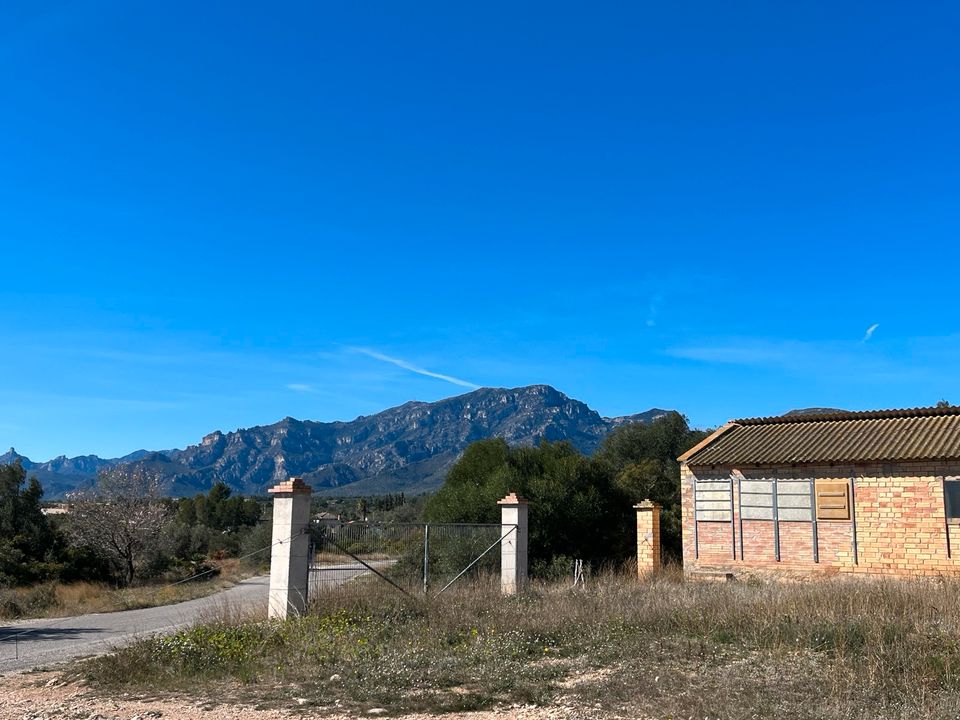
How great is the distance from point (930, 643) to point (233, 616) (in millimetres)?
9387

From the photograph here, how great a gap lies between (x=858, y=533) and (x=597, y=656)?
500 inches

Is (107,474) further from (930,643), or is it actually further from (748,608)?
(930,643)

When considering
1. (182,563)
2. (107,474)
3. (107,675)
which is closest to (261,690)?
(107,675)

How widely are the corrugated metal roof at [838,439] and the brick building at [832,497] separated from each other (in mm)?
28

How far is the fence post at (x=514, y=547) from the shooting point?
15742 mm

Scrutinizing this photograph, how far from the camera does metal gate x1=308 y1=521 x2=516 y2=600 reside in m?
12.6

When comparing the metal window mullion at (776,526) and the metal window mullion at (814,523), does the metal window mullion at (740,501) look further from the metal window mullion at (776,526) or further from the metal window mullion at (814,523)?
the metal window mullion at (814,523)

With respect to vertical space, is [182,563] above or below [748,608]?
below

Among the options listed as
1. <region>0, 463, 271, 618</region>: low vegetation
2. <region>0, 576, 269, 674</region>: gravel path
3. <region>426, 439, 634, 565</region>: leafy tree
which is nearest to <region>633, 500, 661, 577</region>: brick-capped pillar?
<region>426, 439, 634, 565</region>: leafy tree

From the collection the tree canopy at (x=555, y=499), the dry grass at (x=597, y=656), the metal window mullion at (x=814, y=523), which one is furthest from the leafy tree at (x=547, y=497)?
the dry grass at (x=597, y=656)

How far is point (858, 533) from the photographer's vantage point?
62.0 ft

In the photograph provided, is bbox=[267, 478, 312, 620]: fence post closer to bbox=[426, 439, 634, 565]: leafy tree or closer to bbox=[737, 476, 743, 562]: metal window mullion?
bbox=[426, 439, 634, 565]: leafy tree

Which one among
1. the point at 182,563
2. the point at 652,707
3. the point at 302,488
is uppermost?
the point at 302,488

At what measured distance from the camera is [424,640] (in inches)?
398
